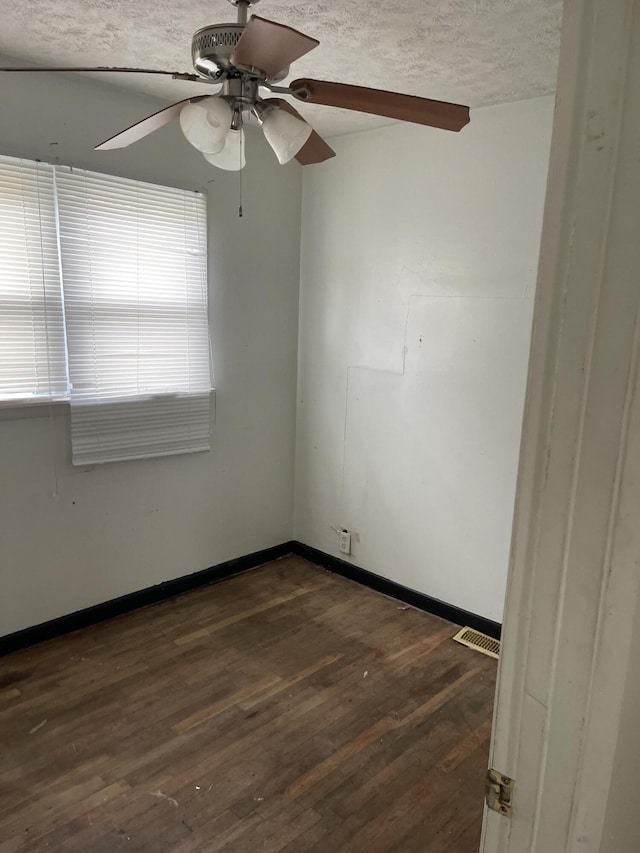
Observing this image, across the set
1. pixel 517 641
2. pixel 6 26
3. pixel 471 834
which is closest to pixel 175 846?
pixel 471 834

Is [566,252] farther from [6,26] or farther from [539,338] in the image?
[6,26]

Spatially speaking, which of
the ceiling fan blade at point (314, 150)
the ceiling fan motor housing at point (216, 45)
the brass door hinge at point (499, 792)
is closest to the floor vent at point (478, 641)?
the brass door hinge at point (499, 792)

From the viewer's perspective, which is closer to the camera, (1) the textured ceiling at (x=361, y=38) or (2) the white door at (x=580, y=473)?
(2) the white door at (x=580, y=473)

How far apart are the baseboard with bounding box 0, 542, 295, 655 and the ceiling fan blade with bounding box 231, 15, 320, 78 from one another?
8.39 feet

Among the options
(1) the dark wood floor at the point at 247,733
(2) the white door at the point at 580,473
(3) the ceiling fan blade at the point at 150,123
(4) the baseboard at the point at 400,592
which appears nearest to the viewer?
(2) the white door at the point at 580,473

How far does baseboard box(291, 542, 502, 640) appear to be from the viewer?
119 inches

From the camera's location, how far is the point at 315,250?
11.6ft

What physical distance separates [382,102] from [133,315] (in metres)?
1.76

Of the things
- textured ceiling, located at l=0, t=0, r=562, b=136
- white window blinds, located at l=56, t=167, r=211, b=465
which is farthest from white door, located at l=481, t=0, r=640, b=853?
white window blinds, located at l=56, t=167, r=211, b=465

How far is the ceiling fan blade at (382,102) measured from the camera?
1515mm

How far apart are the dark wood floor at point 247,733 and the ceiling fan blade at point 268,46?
2.17 meters

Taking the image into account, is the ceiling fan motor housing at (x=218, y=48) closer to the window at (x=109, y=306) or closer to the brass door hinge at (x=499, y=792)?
the window at (x=109, y=306)

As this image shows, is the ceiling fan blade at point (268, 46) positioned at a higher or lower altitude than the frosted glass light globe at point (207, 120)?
higher

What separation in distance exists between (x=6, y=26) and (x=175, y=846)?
9.18 ft
